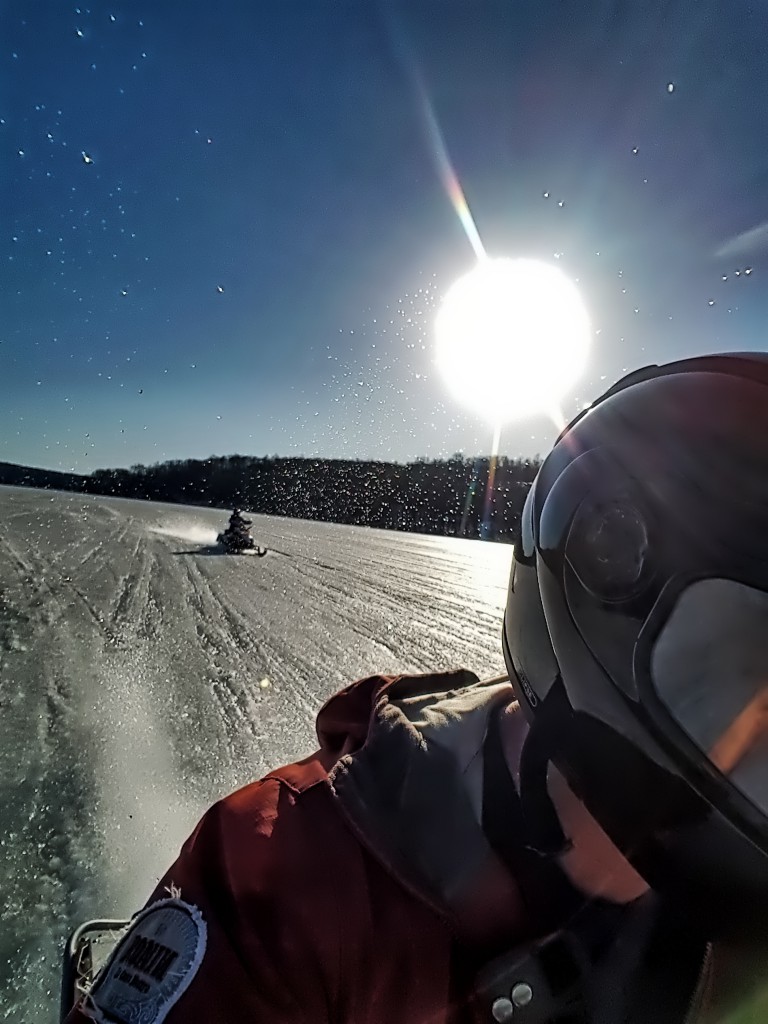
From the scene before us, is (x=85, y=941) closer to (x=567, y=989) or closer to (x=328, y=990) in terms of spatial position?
(x=328, y=990)

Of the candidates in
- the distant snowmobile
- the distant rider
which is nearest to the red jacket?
the distant snowmobile

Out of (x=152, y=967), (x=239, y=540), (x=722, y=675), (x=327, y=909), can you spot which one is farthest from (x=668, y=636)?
(x=239, y=540)

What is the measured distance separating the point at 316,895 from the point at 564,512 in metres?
0.66

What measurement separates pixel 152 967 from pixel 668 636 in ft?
2.68

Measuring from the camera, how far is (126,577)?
380 inches

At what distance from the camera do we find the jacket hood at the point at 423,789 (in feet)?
3.15

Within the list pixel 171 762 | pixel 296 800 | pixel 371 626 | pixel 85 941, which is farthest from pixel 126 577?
pixel 296 800

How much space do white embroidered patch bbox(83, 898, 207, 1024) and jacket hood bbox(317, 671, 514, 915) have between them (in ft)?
0.85

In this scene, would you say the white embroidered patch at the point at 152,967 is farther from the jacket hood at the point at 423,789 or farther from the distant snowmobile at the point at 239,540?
the distant snowmobile at the point at 239,540

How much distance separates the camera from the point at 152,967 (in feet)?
3.00

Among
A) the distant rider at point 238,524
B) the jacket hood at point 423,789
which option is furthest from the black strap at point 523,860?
the distant rider at point 238,524

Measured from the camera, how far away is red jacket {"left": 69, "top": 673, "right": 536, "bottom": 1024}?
907mm

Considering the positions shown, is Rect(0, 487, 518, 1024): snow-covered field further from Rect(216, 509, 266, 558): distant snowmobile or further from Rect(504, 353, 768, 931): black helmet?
Rect(216, 509, 266, 558): distant snowmobile

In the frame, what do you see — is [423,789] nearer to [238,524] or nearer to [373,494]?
[238,524]
